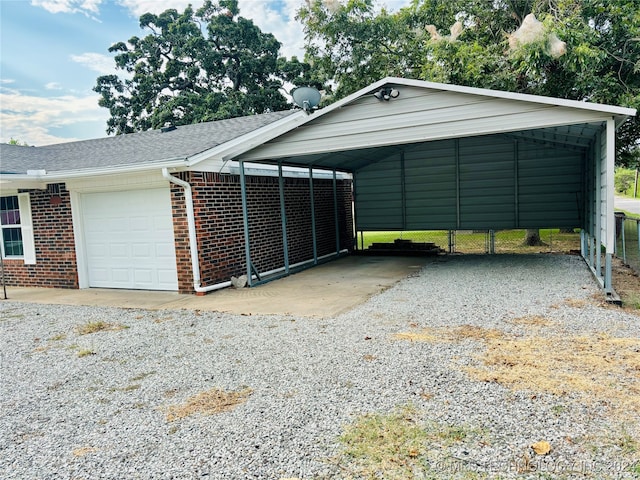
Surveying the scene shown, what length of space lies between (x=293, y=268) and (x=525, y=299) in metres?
5.48

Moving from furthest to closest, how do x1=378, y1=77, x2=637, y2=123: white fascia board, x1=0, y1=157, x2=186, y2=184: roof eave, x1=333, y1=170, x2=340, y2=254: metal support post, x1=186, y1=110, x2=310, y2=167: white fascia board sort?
x1=333, y1=170, x2=340, y2=254: metal support post → x1=186, y1=110, x2=310, y2=167: white fascia board → x1=0, y1=157, x2=186, y2=184: roof eave → x1=378, y1=77, x2=637, y2=123: white fascia board

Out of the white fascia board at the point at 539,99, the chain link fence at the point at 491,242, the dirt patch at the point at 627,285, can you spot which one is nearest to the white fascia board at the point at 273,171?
the chain link fence at the point at 491,242

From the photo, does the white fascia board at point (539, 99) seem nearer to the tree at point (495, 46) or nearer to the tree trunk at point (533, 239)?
the tree at point (495, 46)

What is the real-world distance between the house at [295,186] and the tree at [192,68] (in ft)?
38.9

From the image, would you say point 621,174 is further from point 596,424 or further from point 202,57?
point 596,424

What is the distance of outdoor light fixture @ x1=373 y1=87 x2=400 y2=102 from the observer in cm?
705

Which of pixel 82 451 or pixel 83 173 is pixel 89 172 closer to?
pixel 83 173

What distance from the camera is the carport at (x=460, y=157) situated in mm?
6504

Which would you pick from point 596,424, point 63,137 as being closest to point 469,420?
point 596,424

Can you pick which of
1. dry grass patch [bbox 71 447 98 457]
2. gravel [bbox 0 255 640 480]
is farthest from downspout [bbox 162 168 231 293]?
dry grass patch [bbox 71 447 98 457]

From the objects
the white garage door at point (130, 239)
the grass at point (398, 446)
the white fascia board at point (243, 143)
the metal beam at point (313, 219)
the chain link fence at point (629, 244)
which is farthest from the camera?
the metal beam at point (313, 219)

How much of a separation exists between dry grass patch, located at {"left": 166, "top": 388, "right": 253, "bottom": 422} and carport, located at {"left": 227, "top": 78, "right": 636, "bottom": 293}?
4883mm

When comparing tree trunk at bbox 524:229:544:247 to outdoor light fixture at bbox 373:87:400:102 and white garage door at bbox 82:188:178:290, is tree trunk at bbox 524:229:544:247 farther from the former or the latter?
white garage door at bbox 82:188:178:290

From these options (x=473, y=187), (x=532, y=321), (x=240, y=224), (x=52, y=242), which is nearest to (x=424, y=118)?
(x=532, y=321)
